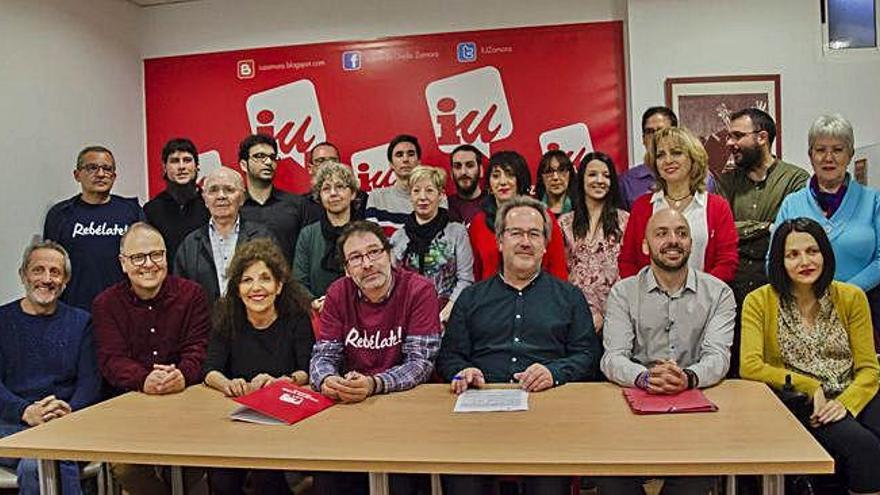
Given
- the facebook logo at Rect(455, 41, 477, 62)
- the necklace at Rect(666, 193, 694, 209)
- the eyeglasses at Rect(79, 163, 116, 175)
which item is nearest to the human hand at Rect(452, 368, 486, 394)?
the necklace at Rect(666, 193, 694, 209)

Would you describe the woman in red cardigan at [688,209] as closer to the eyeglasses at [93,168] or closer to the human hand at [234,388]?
the human hand at [234,388]

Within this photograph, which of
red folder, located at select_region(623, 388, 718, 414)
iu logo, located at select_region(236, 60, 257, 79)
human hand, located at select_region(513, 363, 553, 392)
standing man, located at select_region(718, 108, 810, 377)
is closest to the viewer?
red folder, located at select_region(623, 388, 718, 414)

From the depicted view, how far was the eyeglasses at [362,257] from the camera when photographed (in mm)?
2850

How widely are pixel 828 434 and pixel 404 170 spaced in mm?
2512

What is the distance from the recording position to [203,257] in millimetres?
3643

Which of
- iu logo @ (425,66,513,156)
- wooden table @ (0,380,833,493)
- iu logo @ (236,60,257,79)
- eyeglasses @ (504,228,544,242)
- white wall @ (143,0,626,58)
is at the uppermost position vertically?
white wall @ (143,0,626,58)

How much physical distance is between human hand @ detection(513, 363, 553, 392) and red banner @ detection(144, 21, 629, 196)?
2.76 m

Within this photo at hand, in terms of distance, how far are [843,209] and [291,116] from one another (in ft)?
11.7

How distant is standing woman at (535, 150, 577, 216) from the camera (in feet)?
12.5

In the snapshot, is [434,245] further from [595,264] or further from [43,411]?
[43,411]

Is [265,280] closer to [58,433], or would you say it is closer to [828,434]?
[58,433]

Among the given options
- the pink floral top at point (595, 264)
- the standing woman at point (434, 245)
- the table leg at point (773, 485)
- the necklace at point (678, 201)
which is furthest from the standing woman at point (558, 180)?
the table leg at point (773, 485)

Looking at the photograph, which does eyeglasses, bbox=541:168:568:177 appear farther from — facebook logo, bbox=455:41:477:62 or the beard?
facebook logo, bbox=455:41:477:62

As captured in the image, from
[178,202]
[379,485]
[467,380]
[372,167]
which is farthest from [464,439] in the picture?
[372,167]
